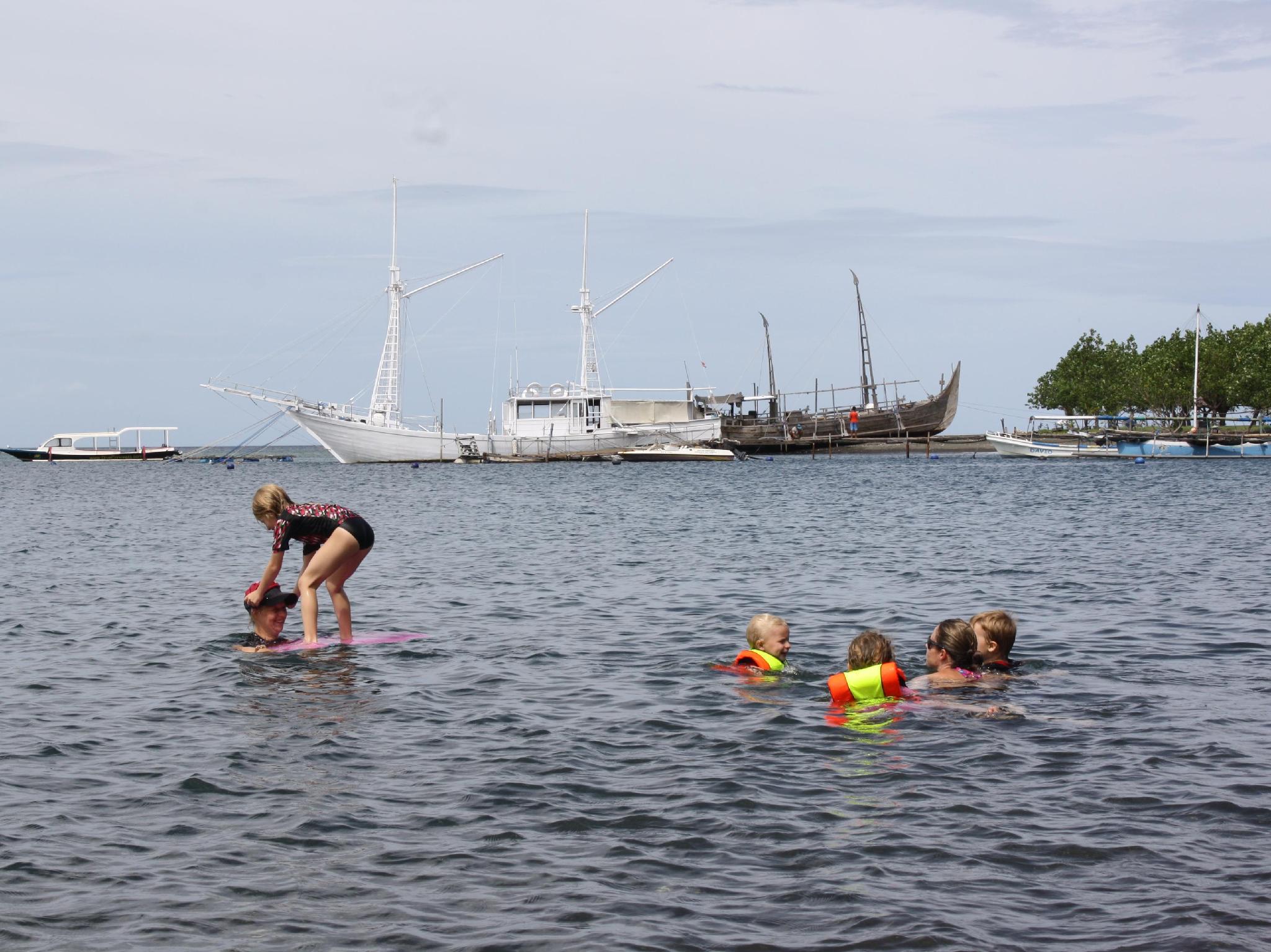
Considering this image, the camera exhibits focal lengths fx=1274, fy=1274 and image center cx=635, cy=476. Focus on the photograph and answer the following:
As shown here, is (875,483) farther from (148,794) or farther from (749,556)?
(148,794)

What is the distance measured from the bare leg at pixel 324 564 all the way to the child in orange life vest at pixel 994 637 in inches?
266

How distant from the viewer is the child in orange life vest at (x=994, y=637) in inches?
515

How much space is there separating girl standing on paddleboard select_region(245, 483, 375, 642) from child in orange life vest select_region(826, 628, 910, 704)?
534 cm

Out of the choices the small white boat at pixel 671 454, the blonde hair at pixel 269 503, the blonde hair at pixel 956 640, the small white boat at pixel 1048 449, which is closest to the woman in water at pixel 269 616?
the blonde hair at pixel 269 503

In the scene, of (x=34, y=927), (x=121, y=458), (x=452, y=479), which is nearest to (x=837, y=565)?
(x=34, y=927)

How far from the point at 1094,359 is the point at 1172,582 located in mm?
139698

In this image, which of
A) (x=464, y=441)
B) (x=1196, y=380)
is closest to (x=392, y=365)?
(x=464, y=441)

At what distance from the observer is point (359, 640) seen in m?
15.9

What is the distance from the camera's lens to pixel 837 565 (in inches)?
1042

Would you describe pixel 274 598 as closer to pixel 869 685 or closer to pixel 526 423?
pixel 869 685

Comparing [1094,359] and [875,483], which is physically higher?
[1094,359]

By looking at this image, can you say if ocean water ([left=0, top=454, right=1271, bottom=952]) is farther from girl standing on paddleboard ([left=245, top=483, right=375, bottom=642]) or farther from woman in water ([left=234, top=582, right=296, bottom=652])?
girl standing on paddleboard ([left=245, top=483, right=375, bottom=642])

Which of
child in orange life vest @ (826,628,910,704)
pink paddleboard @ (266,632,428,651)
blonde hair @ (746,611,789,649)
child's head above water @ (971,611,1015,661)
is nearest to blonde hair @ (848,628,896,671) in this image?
child in orange life vest @ (826,628,910,704)

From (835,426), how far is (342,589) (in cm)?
12065
